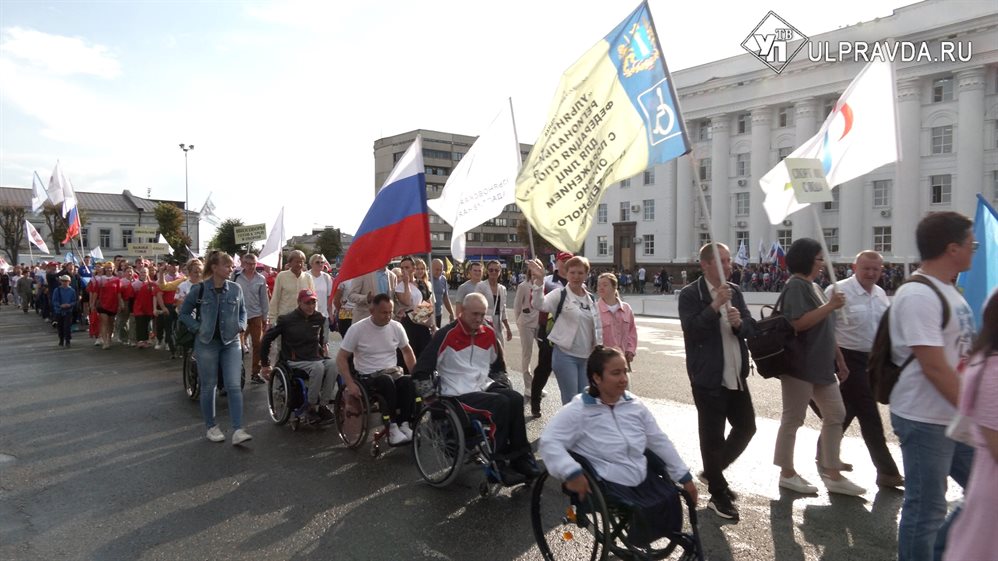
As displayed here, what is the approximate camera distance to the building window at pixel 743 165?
52.0 m

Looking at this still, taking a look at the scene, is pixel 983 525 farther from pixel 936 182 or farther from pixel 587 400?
pixel 936 182

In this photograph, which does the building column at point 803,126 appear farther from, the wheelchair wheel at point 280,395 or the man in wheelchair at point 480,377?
the man in wheelchair at point 480,377

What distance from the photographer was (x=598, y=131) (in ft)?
18.0

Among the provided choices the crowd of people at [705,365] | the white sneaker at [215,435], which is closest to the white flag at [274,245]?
the crowd of people at [705,365]

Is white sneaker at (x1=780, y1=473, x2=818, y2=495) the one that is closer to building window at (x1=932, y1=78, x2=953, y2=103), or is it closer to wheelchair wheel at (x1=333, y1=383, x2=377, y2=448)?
wheelchair wheel at (x1=333, y1=383, x2=377, y2=448)

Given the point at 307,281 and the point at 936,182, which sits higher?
the point at 936,182

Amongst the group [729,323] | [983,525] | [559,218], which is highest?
[559,218]

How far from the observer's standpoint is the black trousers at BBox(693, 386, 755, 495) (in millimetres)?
4828

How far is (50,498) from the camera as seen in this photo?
5449 mm

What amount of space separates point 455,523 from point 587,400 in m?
1.54

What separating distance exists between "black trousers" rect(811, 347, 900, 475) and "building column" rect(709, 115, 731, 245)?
1925 inches

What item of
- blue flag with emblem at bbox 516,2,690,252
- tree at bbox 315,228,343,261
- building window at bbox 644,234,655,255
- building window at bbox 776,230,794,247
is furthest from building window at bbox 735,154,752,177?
tree at bbox 315,228,343,261

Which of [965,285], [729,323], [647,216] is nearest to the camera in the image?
[729,323]

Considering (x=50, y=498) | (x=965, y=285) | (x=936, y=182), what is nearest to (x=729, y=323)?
(x=965, y=285)
